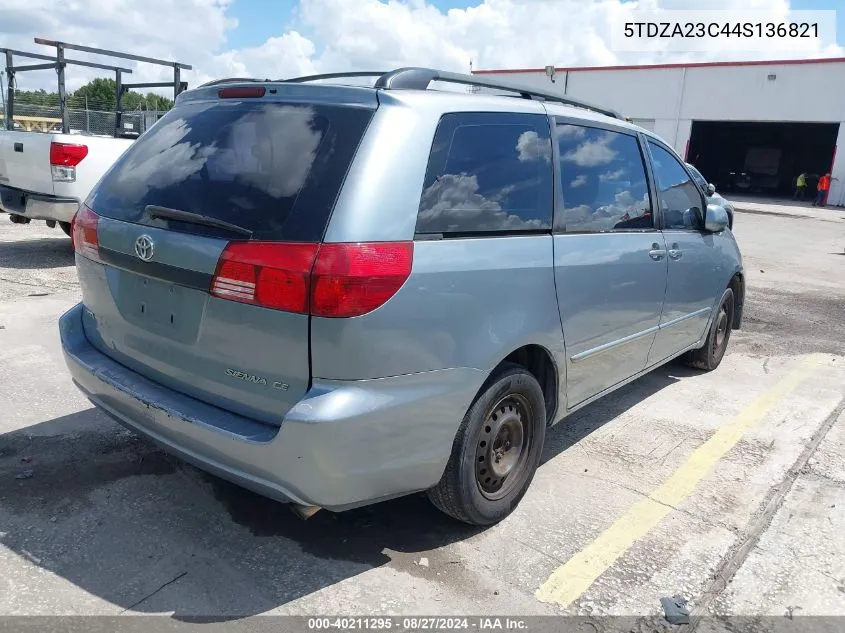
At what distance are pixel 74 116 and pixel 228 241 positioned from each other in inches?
478

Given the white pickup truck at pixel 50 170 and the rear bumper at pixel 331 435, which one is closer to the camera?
the rear bumper at pixel 331 435

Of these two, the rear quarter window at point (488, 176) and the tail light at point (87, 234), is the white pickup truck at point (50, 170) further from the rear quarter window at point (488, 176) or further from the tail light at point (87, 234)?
the rear quarter window at point (488, 176)

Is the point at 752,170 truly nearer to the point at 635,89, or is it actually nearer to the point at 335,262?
the point at 635,89

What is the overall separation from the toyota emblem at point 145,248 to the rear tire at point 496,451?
1.41 meters

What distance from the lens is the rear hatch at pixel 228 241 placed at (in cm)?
240

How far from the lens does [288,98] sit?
2.71 meters

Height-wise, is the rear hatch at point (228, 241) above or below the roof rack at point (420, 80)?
below

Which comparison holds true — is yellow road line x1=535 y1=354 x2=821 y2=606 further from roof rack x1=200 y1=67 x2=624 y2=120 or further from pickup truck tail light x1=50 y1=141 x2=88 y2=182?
pickup truck tail light x1=50 y1=141 x2=88 y2=182

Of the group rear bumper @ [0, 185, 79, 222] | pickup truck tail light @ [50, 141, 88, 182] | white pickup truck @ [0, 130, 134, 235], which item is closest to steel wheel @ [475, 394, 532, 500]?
white pickup truck @ [0, 130, 134, 235]

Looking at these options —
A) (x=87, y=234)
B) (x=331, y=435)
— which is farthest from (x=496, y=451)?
(x=87, y=234)

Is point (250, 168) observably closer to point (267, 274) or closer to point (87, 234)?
point (267, 274)

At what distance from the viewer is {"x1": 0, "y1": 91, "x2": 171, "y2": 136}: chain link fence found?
1100 cm

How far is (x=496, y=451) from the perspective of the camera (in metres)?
3.15

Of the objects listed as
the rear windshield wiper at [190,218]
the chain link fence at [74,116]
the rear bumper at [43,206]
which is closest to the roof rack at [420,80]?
the rear windshield wiper at [190,218]
